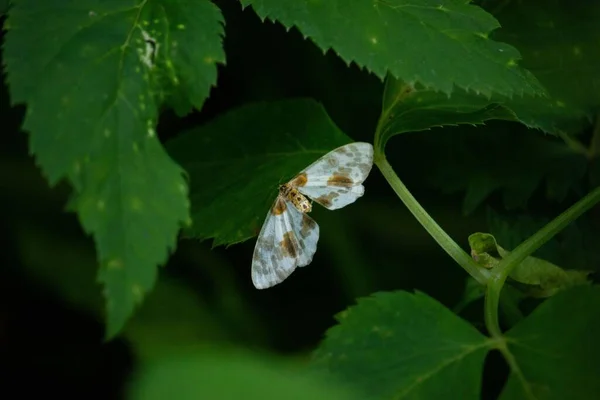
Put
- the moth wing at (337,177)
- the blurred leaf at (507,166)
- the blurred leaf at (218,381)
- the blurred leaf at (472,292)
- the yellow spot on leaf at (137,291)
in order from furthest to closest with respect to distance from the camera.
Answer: the blurred leaf at (507,166), the blurred leaf at (472,292), the moth wing at (337,177), the yellow spot on leaf at (137,291), the blurred leaf at (218,381)

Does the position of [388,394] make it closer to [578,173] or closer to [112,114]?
[112,114]

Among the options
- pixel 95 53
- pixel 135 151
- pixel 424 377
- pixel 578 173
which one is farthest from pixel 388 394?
pixel 578 173

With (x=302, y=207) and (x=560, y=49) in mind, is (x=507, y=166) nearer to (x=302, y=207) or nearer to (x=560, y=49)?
(x=560, y=49)

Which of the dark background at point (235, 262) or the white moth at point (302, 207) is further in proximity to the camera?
the dark background at point (235, 262)

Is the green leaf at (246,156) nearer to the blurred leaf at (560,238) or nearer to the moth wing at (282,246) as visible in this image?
the moth wing at (282,246)

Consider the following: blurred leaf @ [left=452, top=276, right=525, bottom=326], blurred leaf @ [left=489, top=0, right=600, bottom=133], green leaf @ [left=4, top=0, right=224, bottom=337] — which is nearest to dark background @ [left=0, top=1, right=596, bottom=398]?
blurred leaf @ [left=489, top=0, right=600, bottom=133]

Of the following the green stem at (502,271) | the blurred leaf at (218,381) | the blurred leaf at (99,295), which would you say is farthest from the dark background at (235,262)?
the blurred leaf at (218,381)

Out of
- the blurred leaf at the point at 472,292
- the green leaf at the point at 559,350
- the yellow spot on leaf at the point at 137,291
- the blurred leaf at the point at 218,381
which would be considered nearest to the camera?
the blurred leaf at the point at 218,381

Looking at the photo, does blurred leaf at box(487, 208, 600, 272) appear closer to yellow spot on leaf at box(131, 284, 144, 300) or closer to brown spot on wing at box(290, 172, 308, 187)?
brown spot on wing at box(290, 172, 308, 187)
